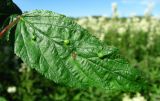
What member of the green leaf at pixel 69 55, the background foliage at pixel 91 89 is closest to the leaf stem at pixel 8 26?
the green leaf at pixel 69 55

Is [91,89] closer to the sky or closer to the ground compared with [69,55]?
closer to the ground

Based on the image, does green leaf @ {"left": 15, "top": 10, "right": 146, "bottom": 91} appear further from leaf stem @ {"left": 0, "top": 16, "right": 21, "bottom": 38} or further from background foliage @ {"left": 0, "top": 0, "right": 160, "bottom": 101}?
background foliage @ {"left": 0, "top": 0, "right": 160, "bottom": 101}

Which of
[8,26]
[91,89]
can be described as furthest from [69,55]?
[91,89]

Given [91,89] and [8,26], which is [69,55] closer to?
[8,26]

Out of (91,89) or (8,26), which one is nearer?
(8,26)

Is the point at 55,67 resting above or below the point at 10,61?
above

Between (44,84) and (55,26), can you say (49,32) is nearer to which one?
(55,26)

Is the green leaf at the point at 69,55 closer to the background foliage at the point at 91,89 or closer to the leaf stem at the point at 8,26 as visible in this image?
the leaf stem at the point at 8,26

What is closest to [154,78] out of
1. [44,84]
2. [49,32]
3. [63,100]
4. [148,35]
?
[63,100]
